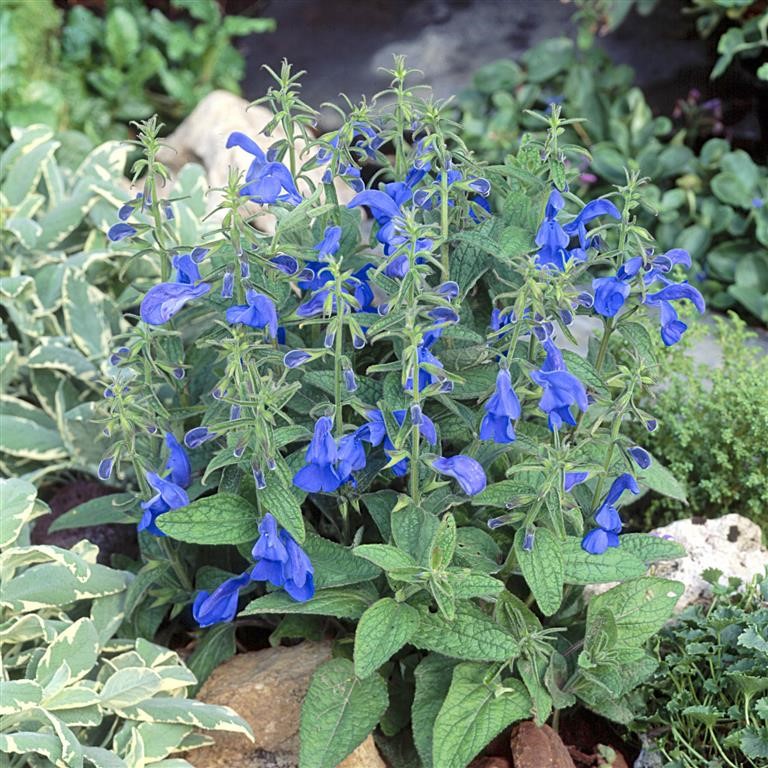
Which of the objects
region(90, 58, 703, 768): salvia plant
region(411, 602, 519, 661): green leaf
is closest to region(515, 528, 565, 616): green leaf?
region(90, 58, 703, 768): salvia plant

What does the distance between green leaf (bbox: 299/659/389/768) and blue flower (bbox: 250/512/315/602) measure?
23 centimetres

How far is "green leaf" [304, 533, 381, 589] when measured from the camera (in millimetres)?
2215

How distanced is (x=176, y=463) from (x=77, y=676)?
552mm

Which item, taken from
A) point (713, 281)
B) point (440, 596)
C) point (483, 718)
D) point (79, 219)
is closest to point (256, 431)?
point (440, 596)

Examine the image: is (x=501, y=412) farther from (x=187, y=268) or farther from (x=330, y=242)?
(x=187, y=268)

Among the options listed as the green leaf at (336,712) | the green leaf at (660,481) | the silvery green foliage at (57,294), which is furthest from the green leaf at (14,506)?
the green leaf at (660,481)

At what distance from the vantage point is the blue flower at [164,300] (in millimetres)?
2090

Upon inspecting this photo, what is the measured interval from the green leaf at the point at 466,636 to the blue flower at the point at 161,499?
1.80ft

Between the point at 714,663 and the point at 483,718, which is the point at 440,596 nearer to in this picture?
the point at 483,718

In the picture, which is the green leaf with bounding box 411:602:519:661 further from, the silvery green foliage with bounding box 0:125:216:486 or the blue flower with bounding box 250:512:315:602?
the silvery green foliage with bounding box 0:125:216:486

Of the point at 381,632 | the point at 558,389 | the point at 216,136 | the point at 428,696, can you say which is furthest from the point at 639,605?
the point at 216,136

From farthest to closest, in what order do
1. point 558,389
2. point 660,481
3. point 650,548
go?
point 660,481, point 650,548, point 558,389

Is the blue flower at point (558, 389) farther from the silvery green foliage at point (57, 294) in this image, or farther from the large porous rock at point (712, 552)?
the silvery green foliage at point (57, 294)

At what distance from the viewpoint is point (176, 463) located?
7.62 feet
